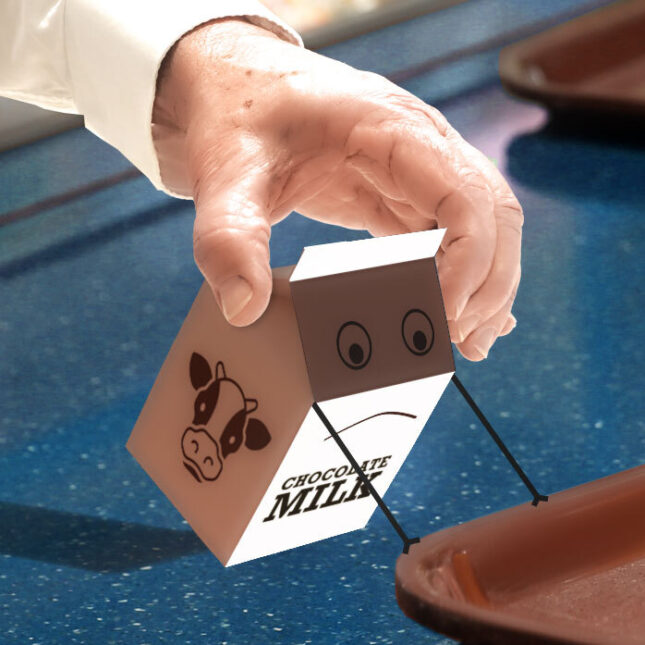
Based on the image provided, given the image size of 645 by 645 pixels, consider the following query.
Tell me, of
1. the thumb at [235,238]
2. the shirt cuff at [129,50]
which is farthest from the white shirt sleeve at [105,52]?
the thumb at [235,238]

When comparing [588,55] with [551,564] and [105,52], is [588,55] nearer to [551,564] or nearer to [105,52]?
[105,52]

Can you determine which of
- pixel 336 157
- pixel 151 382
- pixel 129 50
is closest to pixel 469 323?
pixel 336 157

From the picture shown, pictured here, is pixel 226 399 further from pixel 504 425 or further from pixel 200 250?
pixel 504 425

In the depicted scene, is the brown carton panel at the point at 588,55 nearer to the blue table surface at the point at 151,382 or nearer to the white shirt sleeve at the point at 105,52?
the blue table surface at the point at 151,382

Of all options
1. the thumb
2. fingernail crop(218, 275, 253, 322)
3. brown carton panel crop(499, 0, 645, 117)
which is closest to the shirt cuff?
the thumb

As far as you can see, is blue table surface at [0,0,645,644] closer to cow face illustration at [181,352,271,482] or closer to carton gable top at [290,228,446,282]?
cow face illustration at [181,352,271,482]

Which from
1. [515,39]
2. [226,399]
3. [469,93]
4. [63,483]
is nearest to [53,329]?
[63,483]
